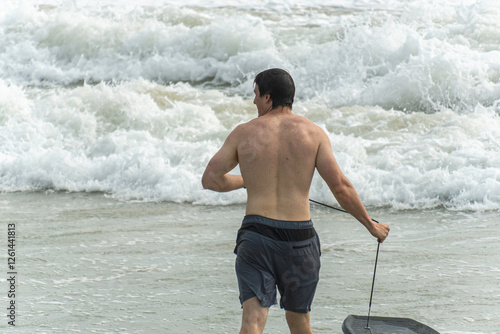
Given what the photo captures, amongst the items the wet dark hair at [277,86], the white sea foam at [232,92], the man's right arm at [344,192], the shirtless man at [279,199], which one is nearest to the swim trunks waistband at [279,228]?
the shirtless man at [279,199]

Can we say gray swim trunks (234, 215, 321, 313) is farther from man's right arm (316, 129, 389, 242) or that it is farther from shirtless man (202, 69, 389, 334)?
man's right arm (316, 129, 389, 242)

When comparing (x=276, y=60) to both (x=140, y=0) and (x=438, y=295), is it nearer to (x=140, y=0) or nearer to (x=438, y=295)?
(x=140, y=0)

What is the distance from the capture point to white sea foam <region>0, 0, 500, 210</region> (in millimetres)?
8508

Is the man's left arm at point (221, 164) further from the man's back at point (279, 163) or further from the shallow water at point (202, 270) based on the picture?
the shallow water at point (202, 270)

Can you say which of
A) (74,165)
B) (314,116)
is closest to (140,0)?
(314,116)

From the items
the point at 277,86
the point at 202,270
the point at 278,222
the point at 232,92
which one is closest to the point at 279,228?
the point at 278,222

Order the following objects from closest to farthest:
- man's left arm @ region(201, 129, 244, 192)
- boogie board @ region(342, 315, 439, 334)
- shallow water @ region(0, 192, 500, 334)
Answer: man's left arm @ region(201, 129, 244, 192)
boogie board @ region(342, 315, 439, 334)
shallow water @ region(0, 192, 500, 334)

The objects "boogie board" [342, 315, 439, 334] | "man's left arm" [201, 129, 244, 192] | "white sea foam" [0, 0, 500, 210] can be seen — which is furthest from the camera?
"white sea foam" [0, 0, 500, 210]

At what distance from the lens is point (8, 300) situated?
485 cm

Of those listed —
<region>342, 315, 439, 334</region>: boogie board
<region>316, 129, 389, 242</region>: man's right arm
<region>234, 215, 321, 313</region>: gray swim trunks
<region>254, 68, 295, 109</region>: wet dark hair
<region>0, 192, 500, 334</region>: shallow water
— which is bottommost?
<region>0, 192, 500, 334</region>: shallow water

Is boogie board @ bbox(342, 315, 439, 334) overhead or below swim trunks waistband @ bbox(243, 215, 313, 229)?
below

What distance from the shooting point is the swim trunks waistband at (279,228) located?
306 cm

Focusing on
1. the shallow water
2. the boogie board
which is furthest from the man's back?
the shallow water

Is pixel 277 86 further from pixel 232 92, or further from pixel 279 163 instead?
pixel 232 92
